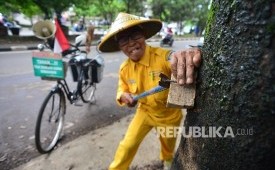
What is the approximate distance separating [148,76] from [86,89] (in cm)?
323

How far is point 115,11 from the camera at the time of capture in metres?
30.3

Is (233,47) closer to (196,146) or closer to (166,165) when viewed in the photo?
(196,146)

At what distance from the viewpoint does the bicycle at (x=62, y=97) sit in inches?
143

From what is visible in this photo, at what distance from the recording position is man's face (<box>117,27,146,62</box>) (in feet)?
7.29

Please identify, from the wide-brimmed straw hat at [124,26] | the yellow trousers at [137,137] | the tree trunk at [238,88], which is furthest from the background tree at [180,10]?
the tree trunk at [238,88]

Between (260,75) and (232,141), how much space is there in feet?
0.77

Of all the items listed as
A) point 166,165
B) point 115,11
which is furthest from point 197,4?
point 166,165

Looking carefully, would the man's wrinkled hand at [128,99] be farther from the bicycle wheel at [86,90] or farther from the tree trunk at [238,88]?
the bicycle wheel at [86,90]

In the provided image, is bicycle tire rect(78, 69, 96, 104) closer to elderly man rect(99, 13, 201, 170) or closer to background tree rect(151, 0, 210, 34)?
elderly man rect(99, 13, 201, 170)

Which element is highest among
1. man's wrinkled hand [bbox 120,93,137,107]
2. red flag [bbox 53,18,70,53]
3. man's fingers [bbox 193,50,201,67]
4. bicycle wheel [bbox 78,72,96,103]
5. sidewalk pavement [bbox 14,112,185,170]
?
man's fingers [bbox 193,50,201,67]

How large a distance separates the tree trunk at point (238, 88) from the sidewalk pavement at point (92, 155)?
196cm

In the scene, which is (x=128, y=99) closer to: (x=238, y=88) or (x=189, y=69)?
(x=189, y=69)

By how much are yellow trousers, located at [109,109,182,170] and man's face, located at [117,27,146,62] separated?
20.1 inches

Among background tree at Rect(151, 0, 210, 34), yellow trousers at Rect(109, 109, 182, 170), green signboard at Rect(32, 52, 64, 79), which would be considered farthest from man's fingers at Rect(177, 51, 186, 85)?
background tree at Rect(151, 0, 210, 34)
